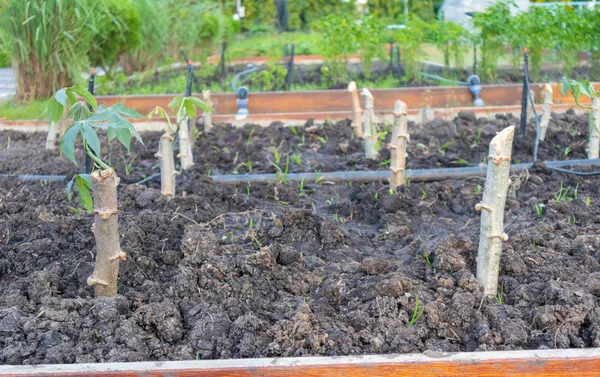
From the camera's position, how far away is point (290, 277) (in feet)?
8.04

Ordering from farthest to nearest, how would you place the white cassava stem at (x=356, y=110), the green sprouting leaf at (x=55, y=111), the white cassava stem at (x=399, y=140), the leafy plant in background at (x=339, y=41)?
1. the leafy plant in background at (x=339, y=41)
2. the white cassava stem at (x=356, y=110)
3. the white cassava stem at (x=399, y=140)
4. the green sprouting leaf at (x=55, y=111)

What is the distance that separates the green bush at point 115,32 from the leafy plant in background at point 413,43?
2934mm

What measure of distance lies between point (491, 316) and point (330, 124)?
132 inches

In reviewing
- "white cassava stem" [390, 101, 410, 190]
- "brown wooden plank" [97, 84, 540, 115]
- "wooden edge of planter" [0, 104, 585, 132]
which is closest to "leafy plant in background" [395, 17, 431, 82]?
"brown wooden plank" [97, 84, 540, 115]

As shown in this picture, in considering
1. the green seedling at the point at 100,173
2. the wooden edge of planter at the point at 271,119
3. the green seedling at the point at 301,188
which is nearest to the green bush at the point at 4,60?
the wooden edge of planter at the point at 271,119

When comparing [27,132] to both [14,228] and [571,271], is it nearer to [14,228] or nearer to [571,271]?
[14,228]

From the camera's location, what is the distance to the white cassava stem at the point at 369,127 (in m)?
4.12

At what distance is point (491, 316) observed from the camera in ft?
7.11

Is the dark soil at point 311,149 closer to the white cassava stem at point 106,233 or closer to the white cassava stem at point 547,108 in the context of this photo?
the white cassava stem at point 547,108

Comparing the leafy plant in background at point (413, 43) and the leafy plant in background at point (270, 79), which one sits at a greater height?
the leafy plant in background at point (413, 43)

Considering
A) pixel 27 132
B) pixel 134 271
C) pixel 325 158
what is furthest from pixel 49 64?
pixel 134 271

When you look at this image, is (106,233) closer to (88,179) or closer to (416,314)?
(88,179)

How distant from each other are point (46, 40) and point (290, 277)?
4.95 m

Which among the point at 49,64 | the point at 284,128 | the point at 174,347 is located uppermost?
the point at 49,64
